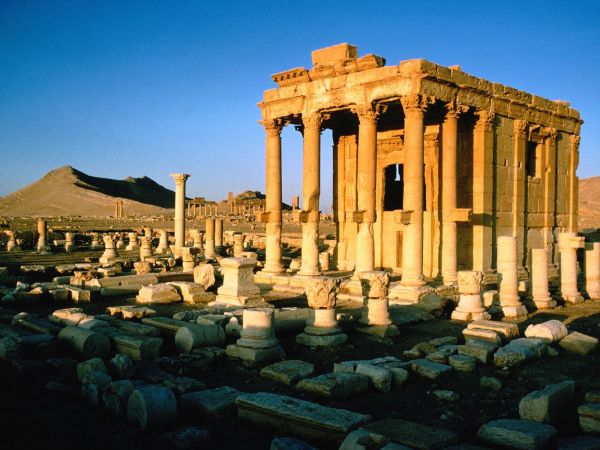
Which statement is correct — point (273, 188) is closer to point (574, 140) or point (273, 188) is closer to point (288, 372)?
point (288, 372)

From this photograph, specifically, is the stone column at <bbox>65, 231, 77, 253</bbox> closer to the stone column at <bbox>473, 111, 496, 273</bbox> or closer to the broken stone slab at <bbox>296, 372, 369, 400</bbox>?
the stone column at <bbox>473, 111, 496, 273</bbox>

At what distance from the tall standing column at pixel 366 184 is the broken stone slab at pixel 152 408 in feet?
34.0

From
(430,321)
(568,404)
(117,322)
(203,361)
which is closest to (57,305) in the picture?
(117,322)

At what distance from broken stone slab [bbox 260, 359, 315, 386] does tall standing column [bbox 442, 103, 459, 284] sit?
9165mm

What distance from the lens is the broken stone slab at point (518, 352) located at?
8.30 metres

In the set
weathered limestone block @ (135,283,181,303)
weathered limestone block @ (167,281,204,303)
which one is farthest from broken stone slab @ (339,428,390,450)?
weathered limestone block @ (135,283,181,303)

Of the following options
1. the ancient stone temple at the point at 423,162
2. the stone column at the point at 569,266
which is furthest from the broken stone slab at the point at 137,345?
the stone column at the point at 569,266

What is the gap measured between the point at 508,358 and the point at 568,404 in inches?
79.7

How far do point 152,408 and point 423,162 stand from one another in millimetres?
12565

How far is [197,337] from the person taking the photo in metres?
9.23

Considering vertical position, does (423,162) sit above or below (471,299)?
above

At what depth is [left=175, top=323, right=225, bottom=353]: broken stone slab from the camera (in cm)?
916

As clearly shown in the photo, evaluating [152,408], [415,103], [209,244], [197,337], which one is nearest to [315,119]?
[415,103]

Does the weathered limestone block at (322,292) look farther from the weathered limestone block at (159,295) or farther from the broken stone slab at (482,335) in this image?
the weathered limestone block at (159,295)
